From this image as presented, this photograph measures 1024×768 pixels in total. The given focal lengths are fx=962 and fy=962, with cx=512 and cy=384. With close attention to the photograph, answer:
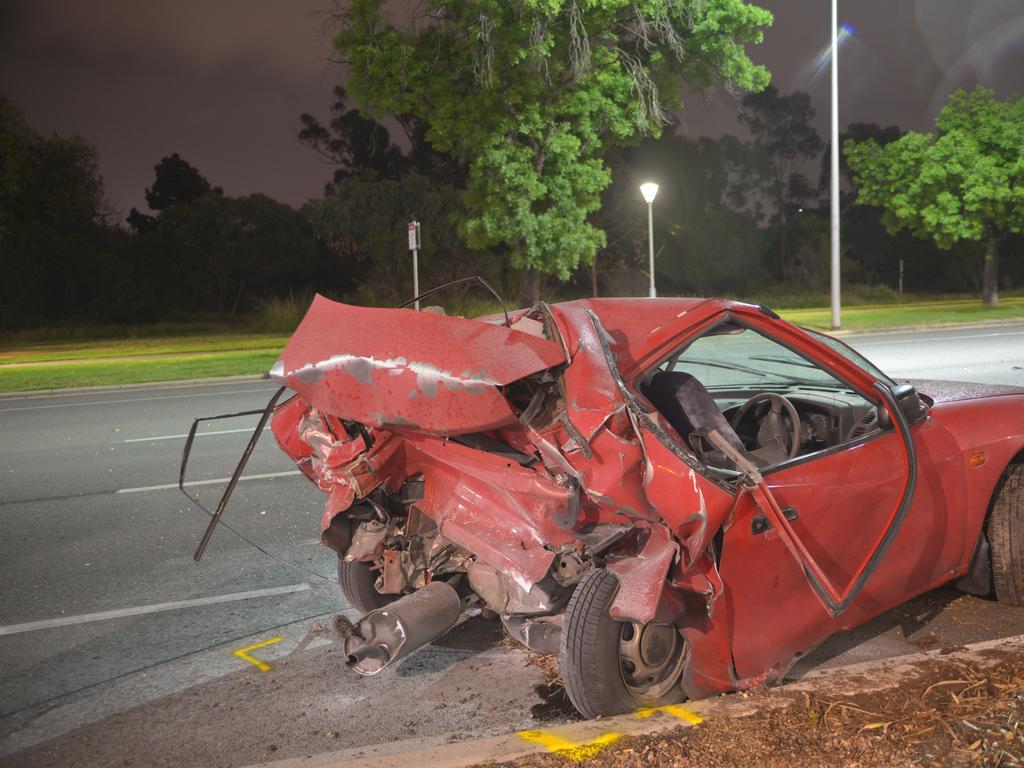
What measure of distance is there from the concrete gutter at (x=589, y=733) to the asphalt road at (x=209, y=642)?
25 cm

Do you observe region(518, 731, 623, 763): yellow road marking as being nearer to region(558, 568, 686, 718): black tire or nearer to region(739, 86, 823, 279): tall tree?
region(558, 568, 686, 718): black tire

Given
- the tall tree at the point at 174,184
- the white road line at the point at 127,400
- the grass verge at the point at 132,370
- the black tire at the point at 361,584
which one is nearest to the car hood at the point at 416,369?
the black tire at the point at 361,584

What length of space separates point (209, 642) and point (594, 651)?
211 cm

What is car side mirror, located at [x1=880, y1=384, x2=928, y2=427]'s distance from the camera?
387cm

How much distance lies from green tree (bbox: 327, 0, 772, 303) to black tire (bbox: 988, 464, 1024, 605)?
69.8 ft

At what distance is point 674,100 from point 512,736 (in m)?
27.0

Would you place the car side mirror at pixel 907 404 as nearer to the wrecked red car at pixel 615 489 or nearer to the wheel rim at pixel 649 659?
the wrecked red car at pixel 615 489

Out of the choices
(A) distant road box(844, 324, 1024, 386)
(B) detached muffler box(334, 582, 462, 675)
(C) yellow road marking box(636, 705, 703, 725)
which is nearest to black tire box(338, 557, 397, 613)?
(B) detached muffler box(334, 582, 462, 675)

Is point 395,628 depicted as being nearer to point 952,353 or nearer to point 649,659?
point 649,659

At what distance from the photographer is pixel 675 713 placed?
11.0 feet

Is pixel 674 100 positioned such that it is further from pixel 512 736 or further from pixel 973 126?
pixel 512 736

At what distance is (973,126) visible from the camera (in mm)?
39438

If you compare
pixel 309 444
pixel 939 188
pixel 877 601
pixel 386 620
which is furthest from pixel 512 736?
pixel 939 188

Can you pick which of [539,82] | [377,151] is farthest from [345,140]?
[539,82]
